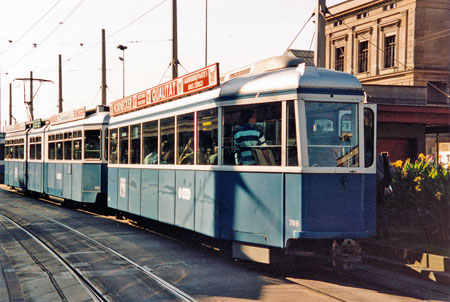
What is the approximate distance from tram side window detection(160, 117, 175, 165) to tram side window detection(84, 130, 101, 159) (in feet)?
20.9

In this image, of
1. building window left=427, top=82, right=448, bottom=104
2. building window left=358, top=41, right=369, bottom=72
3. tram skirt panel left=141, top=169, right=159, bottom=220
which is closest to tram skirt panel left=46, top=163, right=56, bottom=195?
tram skirt panel left=141, top=169, right=159, bottom=220

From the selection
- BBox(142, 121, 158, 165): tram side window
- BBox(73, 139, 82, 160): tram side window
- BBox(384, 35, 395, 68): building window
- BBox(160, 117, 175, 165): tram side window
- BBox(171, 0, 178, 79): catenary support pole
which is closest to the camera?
BBox(160, 117, 175, 165): tram side window

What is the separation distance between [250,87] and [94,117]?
1002cm

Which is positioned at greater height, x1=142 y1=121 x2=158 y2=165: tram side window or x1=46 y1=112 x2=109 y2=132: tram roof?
x1=46 y1=112 x2=109 y2=132: tram roof

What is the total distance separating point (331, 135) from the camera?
305 inches

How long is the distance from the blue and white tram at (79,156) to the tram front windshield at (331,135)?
1026 centimetres

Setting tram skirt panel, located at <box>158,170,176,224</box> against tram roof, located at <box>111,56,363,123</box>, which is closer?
tram roof, located at <box>111,56,363,123</box>

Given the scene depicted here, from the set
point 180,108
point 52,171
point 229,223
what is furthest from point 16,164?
point 229,223

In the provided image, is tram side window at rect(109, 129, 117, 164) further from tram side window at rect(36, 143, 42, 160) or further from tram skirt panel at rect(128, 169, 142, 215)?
tram side window at rect(36, 143, 42, 160)

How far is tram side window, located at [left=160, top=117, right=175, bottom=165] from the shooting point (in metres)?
10.6

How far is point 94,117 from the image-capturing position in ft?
56.8

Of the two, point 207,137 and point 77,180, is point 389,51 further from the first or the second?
point 207,137

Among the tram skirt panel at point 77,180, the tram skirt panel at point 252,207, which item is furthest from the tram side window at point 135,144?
the tram skirt panel at point 77,180

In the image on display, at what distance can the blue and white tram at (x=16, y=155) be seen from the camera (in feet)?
83.0
